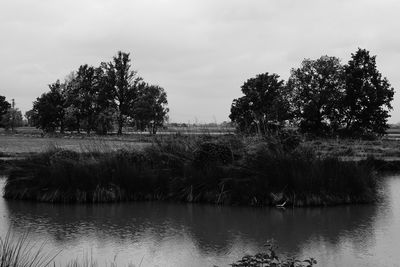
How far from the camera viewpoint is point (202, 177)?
14883 mm

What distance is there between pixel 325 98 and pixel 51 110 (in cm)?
3585

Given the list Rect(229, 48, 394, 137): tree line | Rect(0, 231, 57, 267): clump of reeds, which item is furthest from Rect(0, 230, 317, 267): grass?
Rect(229, 48, 394, 137): tree line

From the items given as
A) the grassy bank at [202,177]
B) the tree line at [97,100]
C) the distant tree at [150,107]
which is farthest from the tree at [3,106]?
the grassy bank at [202,177]

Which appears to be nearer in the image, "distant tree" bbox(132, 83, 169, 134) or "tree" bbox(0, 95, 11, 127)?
"distant tree" bbox(132, 83, 169, 134)

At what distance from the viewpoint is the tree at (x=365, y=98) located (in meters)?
49.5

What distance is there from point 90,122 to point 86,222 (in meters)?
58.4

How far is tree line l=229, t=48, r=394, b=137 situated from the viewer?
163 feet

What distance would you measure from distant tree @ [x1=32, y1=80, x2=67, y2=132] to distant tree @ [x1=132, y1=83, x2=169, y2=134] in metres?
10.5

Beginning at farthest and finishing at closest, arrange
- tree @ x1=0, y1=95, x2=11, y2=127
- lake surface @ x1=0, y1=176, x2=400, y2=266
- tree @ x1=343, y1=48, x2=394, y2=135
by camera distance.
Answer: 1. tree @ x1=0, y1=95, x2=11, y2=127
2. tree @ x1=343, y1=48, x2=394, y2=135
3. lake surface @ x1=0, y1=176, x2=400, y2=266

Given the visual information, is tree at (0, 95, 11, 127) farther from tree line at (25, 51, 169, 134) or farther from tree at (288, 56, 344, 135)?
tree at (288, 56, 344, 135)

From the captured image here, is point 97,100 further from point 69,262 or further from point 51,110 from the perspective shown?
point 69,262

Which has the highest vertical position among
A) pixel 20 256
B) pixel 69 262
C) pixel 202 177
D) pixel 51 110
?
pixel 51 110

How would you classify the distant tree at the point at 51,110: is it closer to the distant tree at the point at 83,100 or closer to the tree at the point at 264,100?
the distant tree at the point at 83,100

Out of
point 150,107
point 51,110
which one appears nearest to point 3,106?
point 51,110
